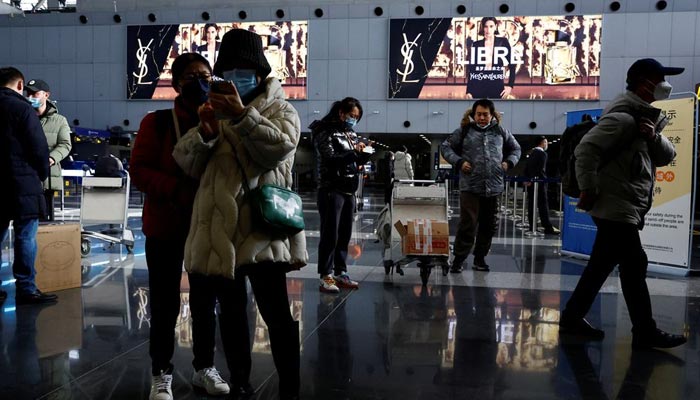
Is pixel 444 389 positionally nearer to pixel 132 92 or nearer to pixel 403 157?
pixel 403 157

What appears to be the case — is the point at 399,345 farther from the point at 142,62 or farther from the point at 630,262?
the point at 142,62

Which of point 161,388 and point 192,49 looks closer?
point 161,388

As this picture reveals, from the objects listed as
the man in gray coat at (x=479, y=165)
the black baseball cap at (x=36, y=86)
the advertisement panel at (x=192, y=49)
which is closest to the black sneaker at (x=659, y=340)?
the man in gray coat at (x=479, y=165)

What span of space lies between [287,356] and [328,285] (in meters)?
2.69

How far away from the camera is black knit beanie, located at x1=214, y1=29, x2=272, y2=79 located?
7.72ft

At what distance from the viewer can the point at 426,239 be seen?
5.59 metres

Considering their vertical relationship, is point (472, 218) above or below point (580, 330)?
above

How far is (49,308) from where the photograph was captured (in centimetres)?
445

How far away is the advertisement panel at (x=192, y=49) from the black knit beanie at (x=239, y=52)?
25.4 meters

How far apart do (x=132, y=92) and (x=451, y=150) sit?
26.5 meters

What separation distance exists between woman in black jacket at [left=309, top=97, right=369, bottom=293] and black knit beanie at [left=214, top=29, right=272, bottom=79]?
253 cm

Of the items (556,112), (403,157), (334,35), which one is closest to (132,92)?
(334,35)

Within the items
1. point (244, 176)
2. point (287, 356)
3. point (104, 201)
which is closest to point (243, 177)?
point (244, 176)

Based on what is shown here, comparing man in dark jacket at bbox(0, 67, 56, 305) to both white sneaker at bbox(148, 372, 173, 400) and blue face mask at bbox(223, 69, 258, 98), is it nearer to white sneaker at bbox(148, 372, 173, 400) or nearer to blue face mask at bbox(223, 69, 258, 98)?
white sneaker at bbox(148, 372, 173, 400)
